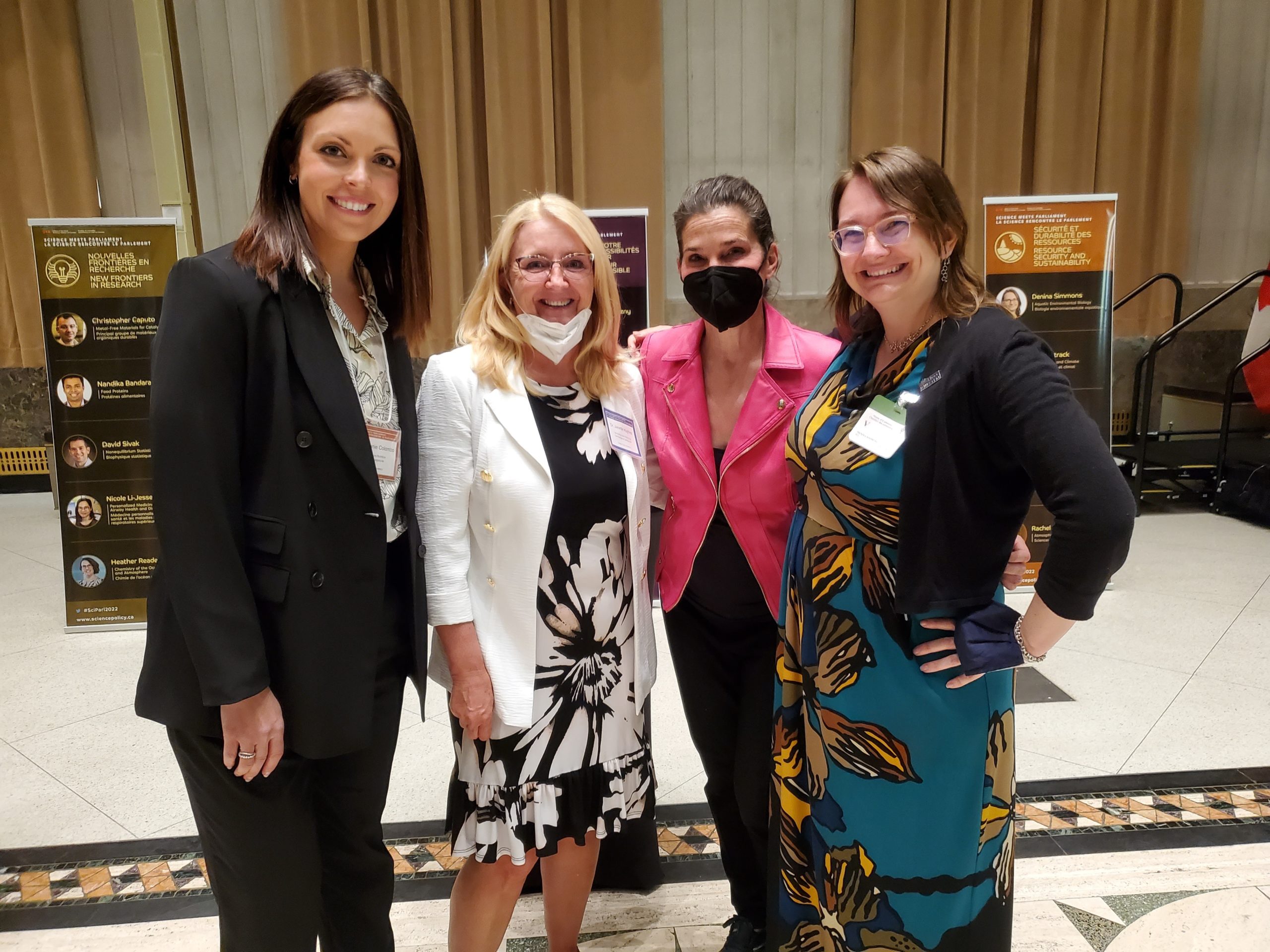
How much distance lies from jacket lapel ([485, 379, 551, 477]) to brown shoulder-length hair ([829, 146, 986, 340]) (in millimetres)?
755

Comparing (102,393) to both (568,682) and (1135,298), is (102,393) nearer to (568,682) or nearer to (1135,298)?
(568,682)

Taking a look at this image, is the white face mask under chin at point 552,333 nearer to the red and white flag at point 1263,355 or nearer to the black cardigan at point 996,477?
the black cardigan at point 996,477

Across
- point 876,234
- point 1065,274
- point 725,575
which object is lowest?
point 725,575

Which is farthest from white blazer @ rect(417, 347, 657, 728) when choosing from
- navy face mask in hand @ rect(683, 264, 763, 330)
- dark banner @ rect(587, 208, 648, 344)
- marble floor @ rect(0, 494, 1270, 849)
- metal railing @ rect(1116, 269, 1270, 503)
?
metal railing @ rect(1116, 269, 1270, 503)

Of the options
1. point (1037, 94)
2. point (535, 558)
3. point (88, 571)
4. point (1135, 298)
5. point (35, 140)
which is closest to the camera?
point (535, 558)

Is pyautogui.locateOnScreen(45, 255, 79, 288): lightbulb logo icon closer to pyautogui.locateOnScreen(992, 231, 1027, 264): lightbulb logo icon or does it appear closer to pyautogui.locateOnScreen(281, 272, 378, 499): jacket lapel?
pyautogui.locateOnScreen(281, 272, 378, 499): jacket lapel

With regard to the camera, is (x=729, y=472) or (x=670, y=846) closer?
(x=729, y=472)

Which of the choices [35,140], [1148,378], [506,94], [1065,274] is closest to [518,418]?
[1065,274]

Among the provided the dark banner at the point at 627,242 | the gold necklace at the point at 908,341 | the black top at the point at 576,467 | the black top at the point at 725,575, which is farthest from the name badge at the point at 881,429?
the dark banner at the point at 627,242

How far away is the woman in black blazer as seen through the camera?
3.88ft

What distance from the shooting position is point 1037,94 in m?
6.48

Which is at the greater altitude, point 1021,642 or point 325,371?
point 325,371

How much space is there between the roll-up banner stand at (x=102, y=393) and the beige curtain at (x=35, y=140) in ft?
8.82

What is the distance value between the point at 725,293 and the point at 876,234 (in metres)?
0.41
